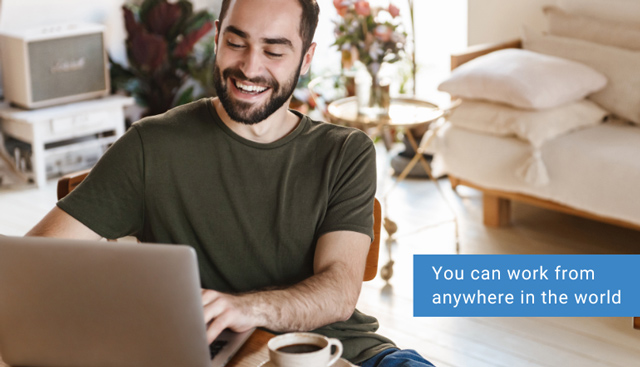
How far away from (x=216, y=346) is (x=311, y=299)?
246 mm

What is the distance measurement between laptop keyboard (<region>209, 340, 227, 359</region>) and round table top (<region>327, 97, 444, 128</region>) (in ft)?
6.63

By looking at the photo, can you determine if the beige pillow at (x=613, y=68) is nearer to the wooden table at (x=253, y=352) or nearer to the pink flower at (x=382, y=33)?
the pink flower at (x=382, y=33)

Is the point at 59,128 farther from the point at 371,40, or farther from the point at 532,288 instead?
the point at 532,288

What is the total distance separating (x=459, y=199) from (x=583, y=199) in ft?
3.07

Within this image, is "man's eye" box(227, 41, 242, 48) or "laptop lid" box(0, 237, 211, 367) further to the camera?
"man's eye" box(227, 41, 242, 48)

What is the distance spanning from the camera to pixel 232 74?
5.15 feet

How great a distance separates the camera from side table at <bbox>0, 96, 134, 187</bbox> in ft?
14.2

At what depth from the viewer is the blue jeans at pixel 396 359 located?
54.4 inches

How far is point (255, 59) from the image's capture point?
1.56 m

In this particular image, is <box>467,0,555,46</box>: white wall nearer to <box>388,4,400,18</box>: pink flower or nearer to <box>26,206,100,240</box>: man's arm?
<box>388,4,400,18</box>: pink flower

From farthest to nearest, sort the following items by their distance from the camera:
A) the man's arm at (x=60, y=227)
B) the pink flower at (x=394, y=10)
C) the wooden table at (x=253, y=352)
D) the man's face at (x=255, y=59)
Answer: the pink flower at (x=394, y=10) < the man's face at (x=255, y=59) < the man's arm at (x=60, y=227) < the wooden table at (x=253, y=352)

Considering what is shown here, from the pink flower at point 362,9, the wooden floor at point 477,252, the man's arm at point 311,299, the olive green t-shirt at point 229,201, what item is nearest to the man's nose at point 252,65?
the olive green t-shirt at point 229,201

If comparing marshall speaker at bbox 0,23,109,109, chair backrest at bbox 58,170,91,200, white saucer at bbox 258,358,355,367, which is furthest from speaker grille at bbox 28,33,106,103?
white saucer at bbox 258,358,355,367

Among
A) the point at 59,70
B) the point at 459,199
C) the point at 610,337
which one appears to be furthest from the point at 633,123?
the point at 59,70
